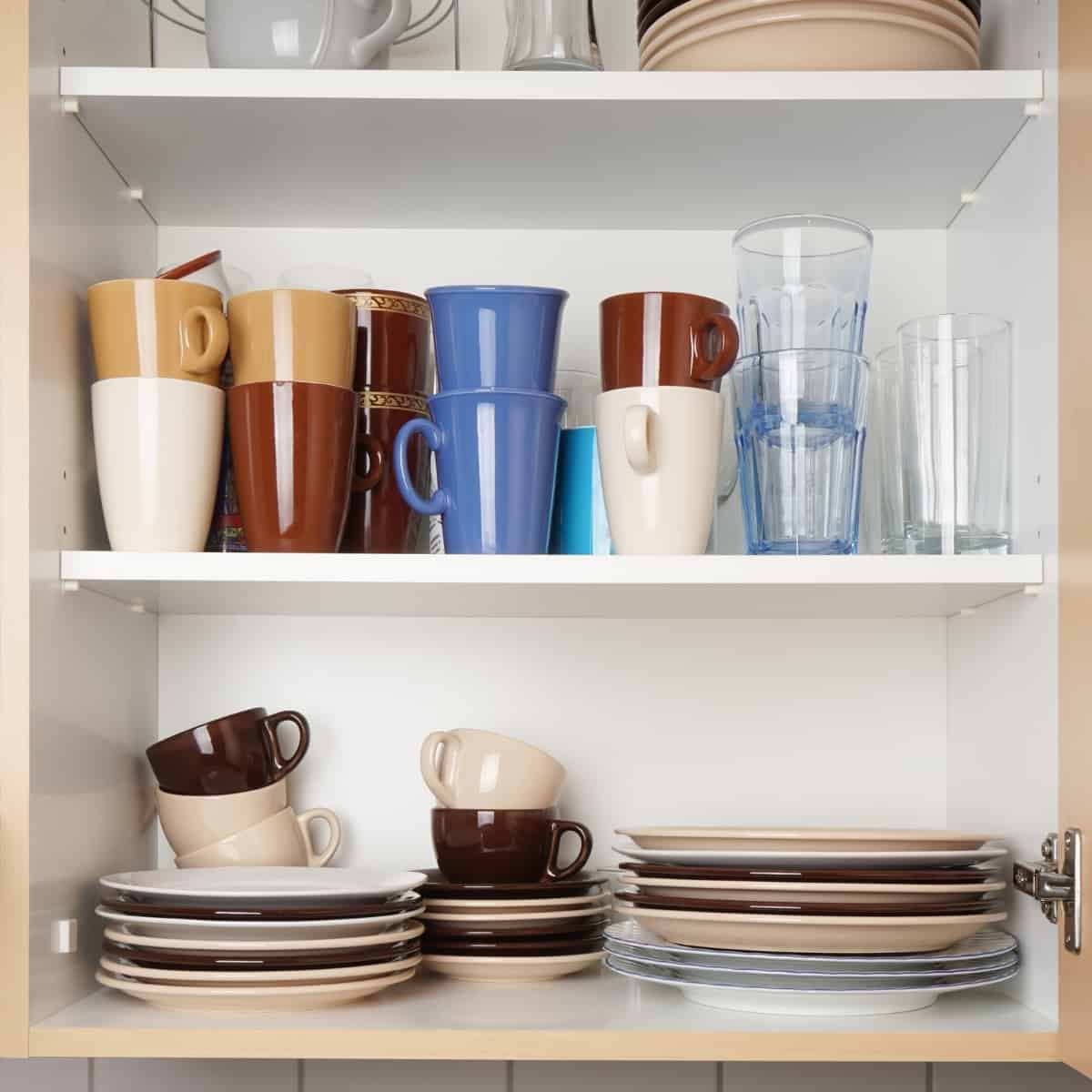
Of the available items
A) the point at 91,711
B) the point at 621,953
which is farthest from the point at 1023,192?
the point at 91,711

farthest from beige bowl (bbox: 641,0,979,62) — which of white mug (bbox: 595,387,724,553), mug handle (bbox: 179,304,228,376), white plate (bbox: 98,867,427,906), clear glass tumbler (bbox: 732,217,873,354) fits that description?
white plate (bbox: 98,867,427,906)

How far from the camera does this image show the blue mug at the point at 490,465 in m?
0.99

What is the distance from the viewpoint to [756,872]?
37.1 inches

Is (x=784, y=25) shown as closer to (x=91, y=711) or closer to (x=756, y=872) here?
(x=756, y=872)

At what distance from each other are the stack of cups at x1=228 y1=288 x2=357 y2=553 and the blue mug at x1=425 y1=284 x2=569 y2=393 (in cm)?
8

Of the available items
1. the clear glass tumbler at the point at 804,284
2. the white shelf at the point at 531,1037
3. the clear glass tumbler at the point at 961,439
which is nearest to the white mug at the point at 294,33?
the clear glass tumbler at the point at 804,284

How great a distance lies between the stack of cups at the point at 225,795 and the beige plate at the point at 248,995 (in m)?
0.16

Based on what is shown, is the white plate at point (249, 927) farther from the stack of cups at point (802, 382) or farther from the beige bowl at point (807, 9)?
the beige bowl at point (807, 9)

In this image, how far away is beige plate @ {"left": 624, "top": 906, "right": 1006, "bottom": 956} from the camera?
3.03ft

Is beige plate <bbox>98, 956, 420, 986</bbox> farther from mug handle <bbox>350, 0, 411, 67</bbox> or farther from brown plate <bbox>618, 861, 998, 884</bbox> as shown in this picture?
mug handle <bbox>350, 0, 411, 67</bbox>

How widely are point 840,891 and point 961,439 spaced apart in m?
0.34

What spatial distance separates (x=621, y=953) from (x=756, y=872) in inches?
4.9

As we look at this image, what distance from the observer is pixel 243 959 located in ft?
3.04

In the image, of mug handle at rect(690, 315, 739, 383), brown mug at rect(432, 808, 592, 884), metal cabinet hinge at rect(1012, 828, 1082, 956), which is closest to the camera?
metal cabinet hinge at rect(1012, 828, 1082, 956)
